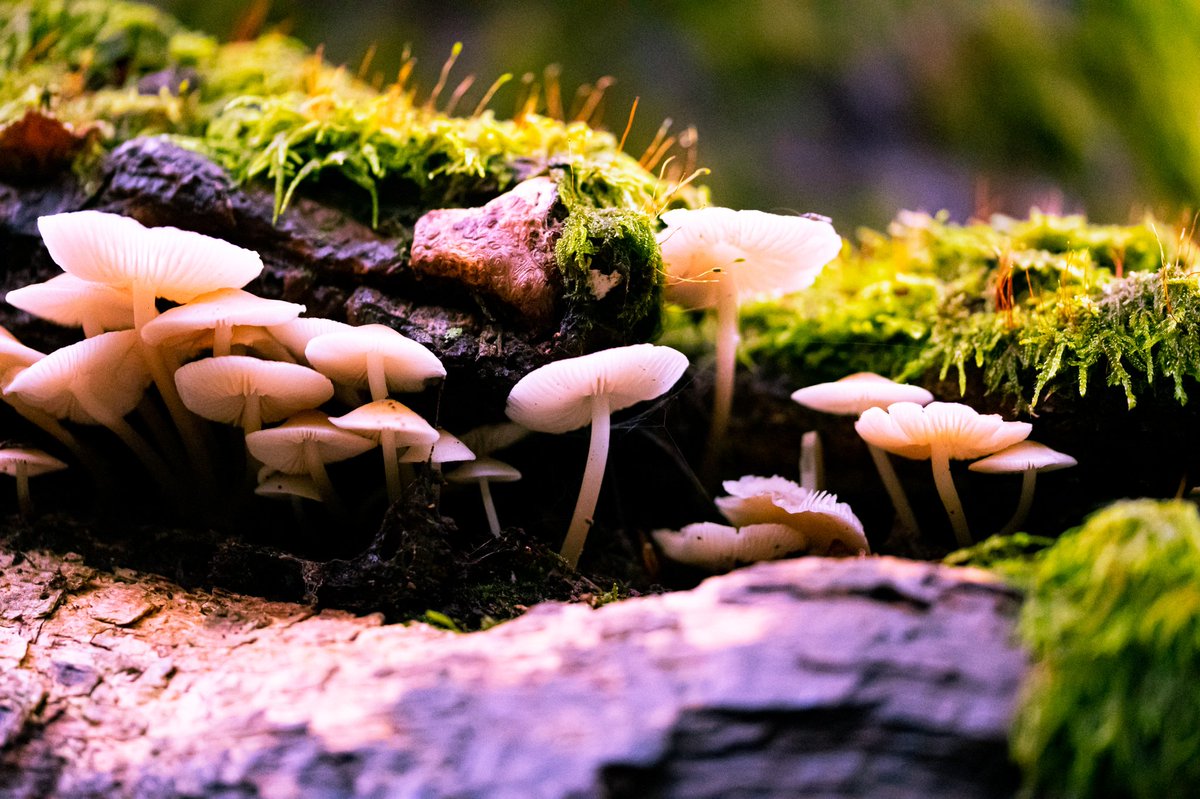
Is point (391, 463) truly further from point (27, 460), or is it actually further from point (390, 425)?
point (27, 460)

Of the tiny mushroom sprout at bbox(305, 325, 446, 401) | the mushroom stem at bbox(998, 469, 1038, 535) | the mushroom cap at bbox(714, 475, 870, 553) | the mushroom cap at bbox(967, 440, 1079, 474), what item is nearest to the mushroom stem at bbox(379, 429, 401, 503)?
the tiny mushroom sprout at bbox(305, 325, 446, 401)

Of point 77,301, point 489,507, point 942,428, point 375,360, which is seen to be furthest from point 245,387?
point 942,428

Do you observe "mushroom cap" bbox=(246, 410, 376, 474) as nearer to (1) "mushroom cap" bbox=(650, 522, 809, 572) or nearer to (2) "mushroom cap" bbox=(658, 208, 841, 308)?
(1) "mushroom cap" bbox=(650, 522, 809, 572)

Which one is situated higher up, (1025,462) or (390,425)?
(1025,462)

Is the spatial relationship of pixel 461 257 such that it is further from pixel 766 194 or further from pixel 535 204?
pixel 766 194

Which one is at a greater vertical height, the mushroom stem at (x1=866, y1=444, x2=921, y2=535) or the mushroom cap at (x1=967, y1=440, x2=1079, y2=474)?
the mushroom cap at (x1=967, y1=440, x2=1079, y2=474)

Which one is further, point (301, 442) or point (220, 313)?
point (301, 442)

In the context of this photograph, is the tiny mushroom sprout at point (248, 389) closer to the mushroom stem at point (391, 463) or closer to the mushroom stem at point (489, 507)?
the mushroom stem at point (391, 463)
